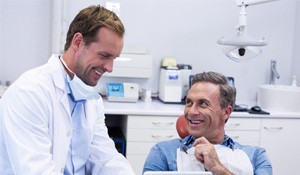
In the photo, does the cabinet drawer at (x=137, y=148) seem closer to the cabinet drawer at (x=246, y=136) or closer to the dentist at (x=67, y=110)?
the cabinet drawer at (x=246, y=136)

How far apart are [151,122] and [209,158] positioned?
1378 mm

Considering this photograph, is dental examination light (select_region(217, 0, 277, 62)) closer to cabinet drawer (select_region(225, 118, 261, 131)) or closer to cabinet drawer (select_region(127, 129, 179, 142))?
cabinet drawer (select_region(225, 118, 261, 131))

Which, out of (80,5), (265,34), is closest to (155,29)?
(80,5)

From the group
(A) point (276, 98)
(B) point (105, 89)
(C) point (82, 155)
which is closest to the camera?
(C) point (82, 155)

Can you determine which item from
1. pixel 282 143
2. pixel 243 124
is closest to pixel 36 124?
pixel 243 124

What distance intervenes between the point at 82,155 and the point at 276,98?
2.14 metres

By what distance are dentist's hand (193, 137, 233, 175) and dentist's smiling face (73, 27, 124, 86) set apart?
0.52m

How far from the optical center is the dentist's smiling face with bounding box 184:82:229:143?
177cm

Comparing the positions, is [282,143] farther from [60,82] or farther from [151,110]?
[60,82]

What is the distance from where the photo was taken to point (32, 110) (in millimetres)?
1351

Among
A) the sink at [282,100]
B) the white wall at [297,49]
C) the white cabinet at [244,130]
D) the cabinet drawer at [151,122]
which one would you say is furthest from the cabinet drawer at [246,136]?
the white wall at [297,49]

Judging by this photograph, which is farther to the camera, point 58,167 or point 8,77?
point 8,77

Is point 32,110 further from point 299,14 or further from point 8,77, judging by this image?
point 299,14

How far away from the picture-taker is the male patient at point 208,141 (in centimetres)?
173
